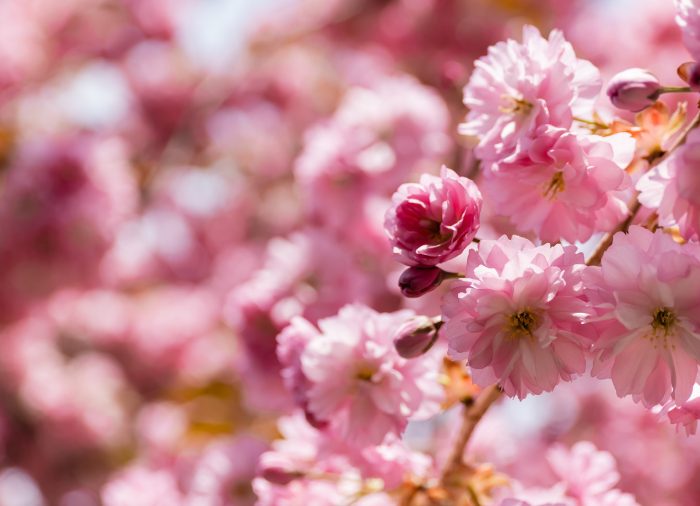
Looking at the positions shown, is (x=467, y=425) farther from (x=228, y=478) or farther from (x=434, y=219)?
(x=228, y=478)

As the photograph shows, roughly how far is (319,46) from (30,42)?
1192 mm

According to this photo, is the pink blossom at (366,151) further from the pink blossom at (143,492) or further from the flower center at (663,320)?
the flower center at (663,320)

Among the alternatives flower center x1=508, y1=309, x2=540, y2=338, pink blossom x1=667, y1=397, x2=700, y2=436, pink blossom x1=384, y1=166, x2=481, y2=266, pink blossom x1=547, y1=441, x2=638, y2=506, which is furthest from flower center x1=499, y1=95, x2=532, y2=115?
pink blossom x1=547, y1=441, x2=638, y2=506

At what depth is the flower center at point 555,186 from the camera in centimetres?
92

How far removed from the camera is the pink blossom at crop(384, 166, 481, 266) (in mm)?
876

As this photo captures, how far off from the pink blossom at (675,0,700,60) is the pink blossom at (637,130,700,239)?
0.08 metres

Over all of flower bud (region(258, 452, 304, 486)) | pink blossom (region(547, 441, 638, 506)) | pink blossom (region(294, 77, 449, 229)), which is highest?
pink blossom (region(294, 77, 449, 229))

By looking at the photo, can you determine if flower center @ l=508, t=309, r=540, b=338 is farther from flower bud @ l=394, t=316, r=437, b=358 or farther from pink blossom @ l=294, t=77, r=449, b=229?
pink blossom @ l=294, t=77, r=449, b=229

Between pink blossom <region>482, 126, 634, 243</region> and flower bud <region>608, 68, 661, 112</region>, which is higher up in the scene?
flower bud <region>608, 68, 661, 112</region>

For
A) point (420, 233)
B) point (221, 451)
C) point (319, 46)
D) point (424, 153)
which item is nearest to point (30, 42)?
point (319, 46)

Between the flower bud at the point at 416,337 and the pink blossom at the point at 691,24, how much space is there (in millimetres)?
378

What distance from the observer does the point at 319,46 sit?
3.88m

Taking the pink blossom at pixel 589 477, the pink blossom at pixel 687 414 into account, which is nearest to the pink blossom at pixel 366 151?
the pink blossom at pixel 589 477

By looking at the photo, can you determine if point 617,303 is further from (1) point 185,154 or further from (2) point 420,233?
(1) point 185,154
